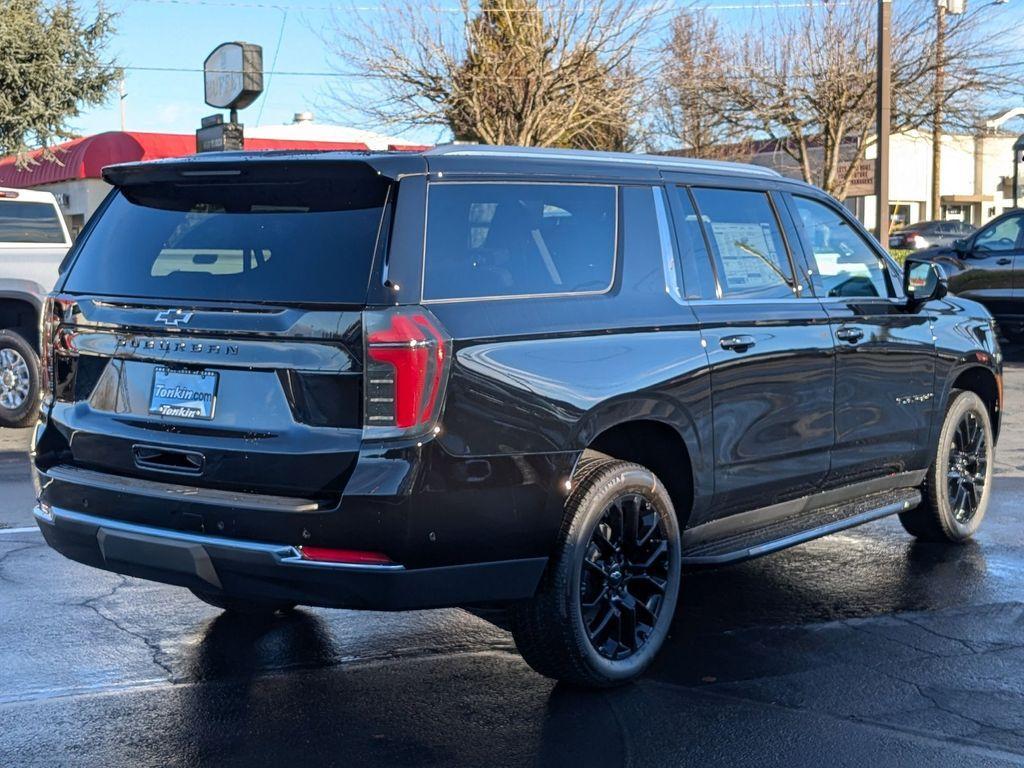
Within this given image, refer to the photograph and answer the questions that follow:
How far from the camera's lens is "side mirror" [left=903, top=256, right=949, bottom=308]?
21.2ft

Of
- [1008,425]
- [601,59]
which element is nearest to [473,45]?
[601,59]

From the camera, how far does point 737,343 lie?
5137 mm

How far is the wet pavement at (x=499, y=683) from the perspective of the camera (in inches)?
163

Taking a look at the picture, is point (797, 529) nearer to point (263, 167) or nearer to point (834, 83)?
point (263, 167)

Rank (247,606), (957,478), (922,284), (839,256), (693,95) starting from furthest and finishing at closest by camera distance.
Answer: (693,95) < (957,478) < (922,284) < (839,256) < (247,606)

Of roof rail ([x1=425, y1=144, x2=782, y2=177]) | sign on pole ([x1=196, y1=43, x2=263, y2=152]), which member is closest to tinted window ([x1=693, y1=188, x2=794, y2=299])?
roof rail ([x1=425, y1=144, x2=782, y2=177])

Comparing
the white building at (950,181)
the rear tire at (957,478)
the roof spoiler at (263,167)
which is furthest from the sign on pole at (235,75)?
the white building at (950,181)

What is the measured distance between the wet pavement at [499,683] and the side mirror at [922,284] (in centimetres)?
138

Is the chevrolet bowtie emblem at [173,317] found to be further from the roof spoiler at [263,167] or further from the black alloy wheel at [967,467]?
the black alloy wheel at [967,467]

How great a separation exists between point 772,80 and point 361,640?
28.5 metres

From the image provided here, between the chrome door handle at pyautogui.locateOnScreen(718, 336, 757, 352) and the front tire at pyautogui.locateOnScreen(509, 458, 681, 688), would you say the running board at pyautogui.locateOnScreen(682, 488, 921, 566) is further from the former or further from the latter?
the chrome door handle at pyautogui.locateOnScreen(718, 336, 757, 352)

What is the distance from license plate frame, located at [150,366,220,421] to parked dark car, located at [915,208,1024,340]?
45.6 ft

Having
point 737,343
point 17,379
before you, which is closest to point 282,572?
point 737,343

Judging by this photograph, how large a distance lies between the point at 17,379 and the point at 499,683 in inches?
308
